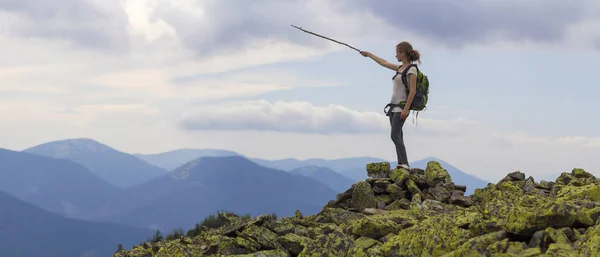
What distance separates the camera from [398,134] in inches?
755

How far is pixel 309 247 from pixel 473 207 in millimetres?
6243

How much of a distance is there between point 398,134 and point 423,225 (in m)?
6.04

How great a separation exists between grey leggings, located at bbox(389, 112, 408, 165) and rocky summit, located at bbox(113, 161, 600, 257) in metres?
0.57

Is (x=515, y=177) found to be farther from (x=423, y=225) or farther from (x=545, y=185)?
(x=423, y=225)

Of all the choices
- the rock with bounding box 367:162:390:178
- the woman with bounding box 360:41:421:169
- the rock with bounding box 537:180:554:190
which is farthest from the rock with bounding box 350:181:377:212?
the rock with bounding box 537:180:554:190

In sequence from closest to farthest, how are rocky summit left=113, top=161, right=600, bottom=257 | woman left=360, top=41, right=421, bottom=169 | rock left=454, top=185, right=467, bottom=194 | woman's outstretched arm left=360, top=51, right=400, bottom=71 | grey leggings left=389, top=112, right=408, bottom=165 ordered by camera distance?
1. rocky summit left=113, top=161, right=600, bottom=257
2. woman left=360, top=41, right=421, bottom=169
3. grey leggings left=389, top=112, right=408, bottom=165
4. woman's outstretched arm left=360, top=51, right=400, bottom=71
5. rock left=454, top=185, right=467, bottom=194

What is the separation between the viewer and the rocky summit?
11.7m

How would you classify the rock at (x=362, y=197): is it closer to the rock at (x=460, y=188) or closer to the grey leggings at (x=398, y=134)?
the grey leggings at (x=398, y=134)

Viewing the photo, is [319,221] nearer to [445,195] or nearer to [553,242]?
[445,195]

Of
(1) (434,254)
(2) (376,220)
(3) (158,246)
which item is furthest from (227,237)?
(1) (434,254)

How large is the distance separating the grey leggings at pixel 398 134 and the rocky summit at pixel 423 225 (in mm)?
566

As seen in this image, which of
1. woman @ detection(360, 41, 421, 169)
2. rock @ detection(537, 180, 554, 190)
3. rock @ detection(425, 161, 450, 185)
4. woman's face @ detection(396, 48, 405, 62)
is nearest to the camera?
woman @ detection(360, 41, 421, 169)

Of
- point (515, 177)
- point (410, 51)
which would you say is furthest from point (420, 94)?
point (515, 177)

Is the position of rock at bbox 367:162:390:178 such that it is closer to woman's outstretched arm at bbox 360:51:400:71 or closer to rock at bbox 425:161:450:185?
rock at bbox 425:161:450:185
